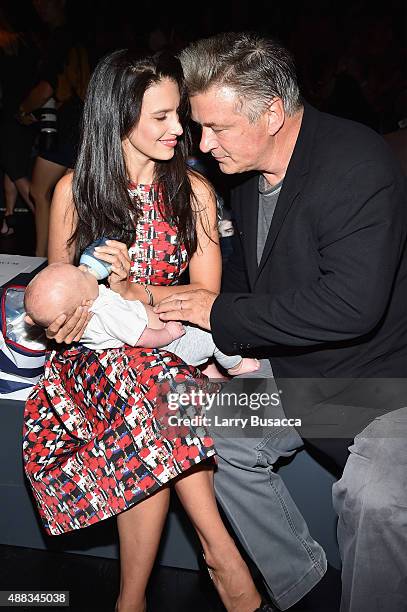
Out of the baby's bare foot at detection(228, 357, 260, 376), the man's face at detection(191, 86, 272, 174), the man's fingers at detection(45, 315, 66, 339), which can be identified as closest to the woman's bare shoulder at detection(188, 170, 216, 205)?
the man's face at detection(191, 86, 272, 174)

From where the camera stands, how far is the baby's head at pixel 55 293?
1.91 metres

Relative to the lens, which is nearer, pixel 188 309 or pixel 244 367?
pixel 188 309

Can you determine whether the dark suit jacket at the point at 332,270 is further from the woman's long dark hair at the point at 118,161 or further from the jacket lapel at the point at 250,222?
the woman's long dark hair at the point at 118,161

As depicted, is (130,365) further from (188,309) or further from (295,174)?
(295,174)

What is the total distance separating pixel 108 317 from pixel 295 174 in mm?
609

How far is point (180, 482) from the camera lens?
1979 millimetres

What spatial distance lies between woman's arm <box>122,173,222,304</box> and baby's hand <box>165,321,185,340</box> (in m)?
0.22

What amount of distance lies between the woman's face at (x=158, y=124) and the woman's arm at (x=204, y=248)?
0.65ft

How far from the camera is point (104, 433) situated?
1.96m

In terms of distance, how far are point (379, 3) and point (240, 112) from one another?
3.98 metres

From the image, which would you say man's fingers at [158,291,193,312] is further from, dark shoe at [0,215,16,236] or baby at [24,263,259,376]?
dark shoe at [0,215,16,236]

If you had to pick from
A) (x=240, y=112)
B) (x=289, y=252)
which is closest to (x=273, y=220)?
(x=289, y=252)

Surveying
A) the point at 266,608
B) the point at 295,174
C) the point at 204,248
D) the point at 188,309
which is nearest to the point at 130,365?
the point at 188,309

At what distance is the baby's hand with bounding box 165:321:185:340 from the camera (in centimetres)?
209
